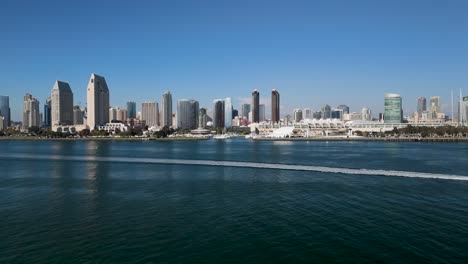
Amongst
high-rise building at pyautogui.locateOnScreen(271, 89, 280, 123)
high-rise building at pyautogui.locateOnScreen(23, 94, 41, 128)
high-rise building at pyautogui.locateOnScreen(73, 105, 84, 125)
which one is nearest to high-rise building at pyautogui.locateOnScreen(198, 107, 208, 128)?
high-rise building at pyautogui.locateOnScreen(271, 89, 280, 123)

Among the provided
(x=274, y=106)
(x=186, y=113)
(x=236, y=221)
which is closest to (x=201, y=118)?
(x=186, y=113)

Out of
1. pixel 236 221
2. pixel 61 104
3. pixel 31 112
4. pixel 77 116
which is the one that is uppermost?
pixel 61 104

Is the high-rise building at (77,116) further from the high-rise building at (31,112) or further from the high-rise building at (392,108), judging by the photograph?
the high-rise building at (392,108)

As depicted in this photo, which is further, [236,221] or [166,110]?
[166,110]

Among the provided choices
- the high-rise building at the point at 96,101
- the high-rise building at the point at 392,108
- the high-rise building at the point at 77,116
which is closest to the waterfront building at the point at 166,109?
the high-rise building at the point at 77,116

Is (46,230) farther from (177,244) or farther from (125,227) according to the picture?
(177,244)

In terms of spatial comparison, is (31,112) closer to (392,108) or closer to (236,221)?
(392,108)

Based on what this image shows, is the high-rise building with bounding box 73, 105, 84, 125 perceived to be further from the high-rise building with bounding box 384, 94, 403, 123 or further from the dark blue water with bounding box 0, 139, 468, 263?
the dark blue water with bounding box 0, 139, 468, 263
